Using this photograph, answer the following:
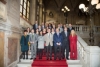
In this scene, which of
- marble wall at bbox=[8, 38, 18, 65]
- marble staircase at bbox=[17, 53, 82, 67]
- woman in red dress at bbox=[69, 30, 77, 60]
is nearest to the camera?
marble wall at bbox=[8, 38, 18, 65]

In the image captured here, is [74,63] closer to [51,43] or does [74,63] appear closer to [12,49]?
[51,43]

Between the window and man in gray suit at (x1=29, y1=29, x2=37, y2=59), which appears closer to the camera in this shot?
man in gray suit at (x1=29, y1=29, x2=37, y2=59)

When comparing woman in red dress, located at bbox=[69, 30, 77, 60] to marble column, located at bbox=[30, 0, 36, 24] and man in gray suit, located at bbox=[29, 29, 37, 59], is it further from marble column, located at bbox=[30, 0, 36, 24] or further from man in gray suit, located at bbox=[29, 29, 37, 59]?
marble column, located at bbox=[30, 0, 36, 24]

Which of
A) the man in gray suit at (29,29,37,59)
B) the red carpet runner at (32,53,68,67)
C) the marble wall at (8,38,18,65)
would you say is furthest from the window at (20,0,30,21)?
the red carpet runner at (32,53,68,67)

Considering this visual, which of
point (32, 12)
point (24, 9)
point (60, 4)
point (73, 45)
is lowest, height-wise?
Result: point (73, 45)

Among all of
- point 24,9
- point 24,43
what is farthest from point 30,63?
point 24,9

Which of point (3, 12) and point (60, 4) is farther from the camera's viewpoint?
point (60, 4)

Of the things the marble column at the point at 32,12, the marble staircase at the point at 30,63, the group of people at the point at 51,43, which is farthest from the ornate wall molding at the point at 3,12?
the marble column at the point at 32,12

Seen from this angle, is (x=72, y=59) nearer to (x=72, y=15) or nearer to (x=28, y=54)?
(x=28, y=54)

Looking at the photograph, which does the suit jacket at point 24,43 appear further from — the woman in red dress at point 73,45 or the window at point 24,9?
the window at point 24,9

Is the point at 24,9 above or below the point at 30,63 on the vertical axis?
above

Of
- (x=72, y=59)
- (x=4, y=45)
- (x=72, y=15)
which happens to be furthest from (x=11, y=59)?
(x=72, y=15)

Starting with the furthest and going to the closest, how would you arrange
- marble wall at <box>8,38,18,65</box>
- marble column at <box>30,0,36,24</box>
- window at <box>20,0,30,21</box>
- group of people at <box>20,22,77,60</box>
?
marble column at <box>30,0,36,24</box> → window at <box>20,0,30,21</box> → group of people at <box>20,22,77,60</box> → marble wall at <box>8,38,18,65</box>

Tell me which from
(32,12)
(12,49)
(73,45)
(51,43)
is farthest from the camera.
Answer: (32,12)
